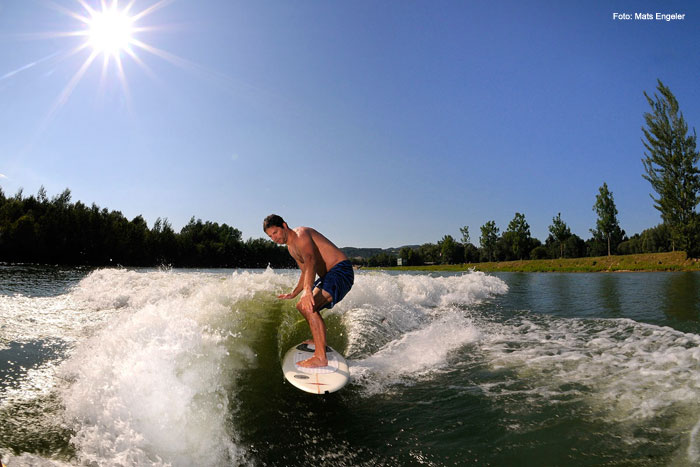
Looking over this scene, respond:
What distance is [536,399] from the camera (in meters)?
3.96

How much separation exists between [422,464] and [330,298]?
206 cm

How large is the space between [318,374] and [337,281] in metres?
1.18

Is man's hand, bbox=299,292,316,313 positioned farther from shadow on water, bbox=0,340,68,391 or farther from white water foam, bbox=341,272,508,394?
shadow on water, bbox=0,340,68,391

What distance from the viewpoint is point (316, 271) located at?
14.4 ft

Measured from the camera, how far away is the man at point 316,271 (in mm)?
4082

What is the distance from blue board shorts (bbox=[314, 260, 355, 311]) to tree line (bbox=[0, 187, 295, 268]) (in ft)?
190

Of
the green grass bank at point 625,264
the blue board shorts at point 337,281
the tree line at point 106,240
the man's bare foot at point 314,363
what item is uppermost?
the tree line at point 106,240

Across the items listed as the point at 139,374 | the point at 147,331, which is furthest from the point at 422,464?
the point at 147,331

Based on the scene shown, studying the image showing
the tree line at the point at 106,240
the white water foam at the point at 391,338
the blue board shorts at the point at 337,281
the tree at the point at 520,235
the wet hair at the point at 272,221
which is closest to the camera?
the wet hair at the point at 272,221

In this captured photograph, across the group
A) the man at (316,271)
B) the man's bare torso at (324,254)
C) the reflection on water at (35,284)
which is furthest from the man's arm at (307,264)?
the reflection on water at (35,284)

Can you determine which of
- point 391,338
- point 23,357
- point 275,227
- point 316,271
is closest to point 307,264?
point 316,271

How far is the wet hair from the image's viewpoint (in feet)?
13.5

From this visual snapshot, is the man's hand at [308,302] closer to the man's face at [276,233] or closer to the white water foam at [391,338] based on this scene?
the man's face at [276,233]

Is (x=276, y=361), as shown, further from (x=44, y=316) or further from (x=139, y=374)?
(x=44, y=316)
